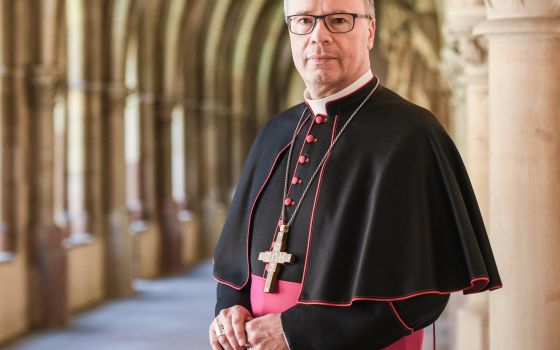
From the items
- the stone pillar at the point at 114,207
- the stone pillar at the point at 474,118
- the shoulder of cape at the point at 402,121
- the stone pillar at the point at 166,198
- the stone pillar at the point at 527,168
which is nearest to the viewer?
the shoulder of cape at the point at 402,121

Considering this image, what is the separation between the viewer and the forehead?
10.3 feet

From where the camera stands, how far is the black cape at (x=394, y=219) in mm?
3000

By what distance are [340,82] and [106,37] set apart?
14.5 meters

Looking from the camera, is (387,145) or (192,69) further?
(192,69)

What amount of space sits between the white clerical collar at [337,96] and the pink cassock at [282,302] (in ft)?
1.84

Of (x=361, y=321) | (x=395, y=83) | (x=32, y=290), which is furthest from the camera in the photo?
(x=395, y=83)

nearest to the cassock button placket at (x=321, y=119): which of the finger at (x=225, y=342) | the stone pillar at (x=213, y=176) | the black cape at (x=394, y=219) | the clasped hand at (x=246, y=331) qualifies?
the black cape at (x=394, y=219)

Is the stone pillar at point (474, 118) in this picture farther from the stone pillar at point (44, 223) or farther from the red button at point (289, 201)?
the stone pillar at point (44, 223)

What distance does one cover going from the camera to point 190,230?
2295 cm

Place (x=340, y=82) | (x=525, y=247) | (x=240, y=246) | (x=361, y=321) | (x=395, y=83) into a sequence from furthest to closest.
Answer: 1. (x=395, y=83)
2. (x=525, y=247)
3. (x=240, y=246)
4. (x=340, y=82)
5. (x=361, y=321)

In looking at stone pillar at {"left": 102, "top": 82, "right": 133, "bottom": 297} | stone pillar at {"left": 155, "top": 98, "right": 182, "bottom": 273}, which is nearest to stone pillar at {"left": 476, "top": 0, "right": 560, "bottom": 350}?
stone pillar at {"left": 102, "top": 82, "right": 133, "bottom": 297}

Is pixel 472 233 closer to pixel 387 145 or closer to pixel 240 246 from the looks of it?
pixel 387 145

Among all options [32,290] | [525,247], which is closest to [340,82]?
[525,247]

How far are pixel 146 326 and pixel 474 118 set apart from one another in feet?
22.6
